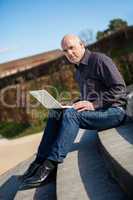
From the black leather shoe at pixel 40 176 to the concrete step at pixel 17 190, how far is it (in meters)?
0.05

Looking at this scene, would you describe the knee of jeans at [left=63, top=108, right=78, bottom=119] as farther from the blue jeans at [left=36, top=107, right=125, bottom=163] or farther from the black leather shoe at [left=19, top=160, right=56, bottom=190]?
the black leather shoe at [left=19, top=160, right=56, bottom=190]

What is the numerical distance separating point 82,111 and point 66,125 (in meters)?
0.36

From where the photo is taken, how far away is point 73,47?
5168 millimetres

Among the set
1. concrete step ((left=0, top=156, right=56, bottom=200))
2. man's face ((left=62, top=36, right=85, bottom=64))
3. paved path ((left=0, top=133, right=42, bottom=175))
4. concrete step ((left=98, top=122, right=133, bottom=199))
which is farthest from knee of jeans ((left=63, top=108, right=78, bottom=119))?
paved path ((left=0, top=133, right=42, bottom=175))

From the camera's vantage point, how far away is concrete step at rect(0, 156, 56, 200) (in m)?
4.43

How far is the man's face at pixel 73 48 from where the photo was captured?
5145 mm

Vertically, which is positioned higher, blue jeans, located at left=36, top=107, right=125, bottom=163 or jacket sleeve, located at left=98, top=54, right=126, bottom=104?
jacket sleeve, located at left=98, top=54, right=126, bottom=104

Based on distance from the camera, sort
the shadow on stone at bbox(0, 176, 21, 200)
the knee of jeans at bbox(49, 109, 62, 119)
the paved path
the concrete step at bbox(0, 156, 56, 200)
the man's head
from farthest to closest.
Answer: the paved path
the shadow on stone at bbox(0, 176, 21, 200)
the man's head
the knee of jeans at bbox(49, 109, 62, 119)
the concrete step at bbox(0, 156, 56, 200)

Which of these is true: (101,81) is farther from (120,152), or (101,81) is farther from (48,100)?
(120,152)

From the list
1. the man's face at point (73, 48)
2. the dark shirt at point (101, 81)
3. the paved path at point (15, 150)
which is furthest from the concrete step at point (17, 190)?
the paved path at point (15, 150)

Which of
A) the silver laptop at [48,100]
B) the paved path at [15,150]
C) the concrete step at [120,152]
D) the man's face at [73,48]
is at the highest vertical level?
the man's face at [73,48]

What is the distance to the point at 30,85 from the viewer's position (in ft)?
49.4

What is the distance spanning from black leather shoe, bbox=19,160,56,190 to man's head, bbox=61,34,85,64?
1256 mm

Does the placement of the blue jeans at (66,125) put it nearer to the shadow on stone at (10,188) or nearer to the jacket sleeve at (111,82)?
the jacket sleeve at (111,82)
